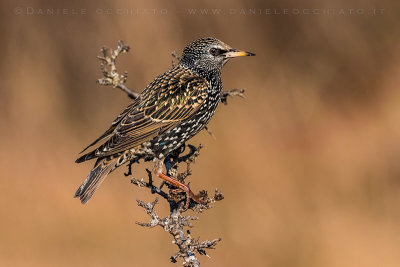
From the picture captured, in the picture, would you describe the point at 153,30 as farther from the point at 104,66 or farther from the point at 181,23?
the point at 104,66

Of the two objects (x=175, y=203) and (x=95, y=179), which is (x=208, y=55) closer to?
(x=95, y=179)

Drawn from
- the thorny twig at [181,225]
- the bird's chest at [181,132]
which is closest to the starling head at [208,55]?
the bird's chest at [181,132]

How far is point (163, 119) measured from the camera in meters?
4.95

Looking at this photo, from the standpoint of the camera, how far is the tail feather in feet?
15.6

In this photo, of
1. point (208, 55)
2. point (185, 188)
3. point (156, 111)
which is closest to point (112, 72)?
point (156, 111)

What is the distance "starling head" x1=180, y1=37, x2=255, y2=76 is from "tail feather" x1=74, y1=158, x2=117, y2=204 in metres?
1.17

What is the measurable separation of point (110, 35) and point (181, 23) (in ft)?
2.93

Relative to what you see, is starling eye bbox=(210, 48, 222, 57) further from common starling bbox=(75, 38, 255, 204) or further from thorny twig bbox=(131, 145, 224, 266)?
thorny twig bbox=(131, 145, 224, 266)

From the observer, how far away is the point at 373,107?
24.9ft

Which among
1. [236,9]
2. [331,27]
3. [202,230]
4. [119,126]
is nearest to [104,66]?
[119,126]

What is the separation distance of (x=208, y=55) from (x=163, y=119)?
780mm

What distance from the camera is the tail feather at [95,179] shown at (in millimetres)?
4742

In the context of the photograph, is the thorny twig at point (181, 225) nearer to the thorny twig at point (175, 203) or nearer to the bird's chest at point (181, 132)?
the thorny twig at point (175, 203)

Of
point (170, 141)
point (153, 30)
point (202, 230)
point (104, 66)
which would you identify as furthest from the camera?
point (153, 30)
